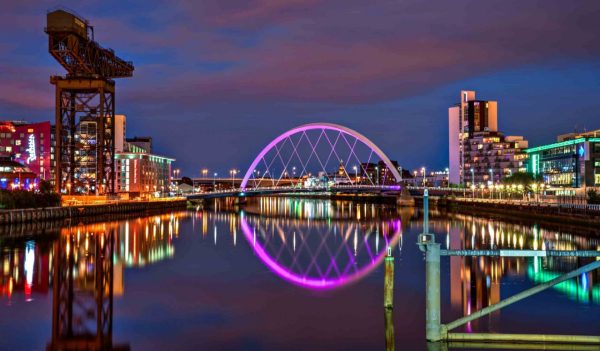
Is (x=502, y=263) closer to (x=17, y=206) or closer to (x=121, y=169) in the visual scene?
(x=17, y=206)

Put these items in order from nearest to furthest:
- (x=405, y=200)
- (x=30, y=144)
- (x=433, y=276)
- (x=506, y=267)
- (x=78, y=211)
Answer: (x=433, y=276) < (x=506, y=267) < (x=78, y=211) < (x=405, y=200) < (x=30, y=144)

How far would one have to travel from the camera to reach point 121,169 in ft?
299

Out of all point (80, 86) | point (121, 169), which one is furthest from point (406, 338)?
point (121, 169)

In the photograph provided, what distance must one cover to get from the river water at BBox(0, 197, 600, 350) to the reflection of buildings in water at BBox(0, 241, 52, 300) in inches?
2.5

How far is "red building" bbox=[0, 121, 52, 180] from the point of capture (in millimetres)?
89500

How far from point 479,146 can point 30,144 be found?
221 ft

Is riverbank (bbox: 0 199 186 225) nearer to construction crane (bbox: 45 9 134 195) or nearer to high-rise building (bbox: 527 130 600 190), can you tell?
construction crane (bbox: 45 9 134 195)

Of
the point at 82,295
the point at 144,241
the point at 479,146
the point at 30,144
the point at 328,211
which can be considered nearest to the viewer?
the point at 82,295

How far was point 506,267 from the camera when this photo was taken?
21859mm

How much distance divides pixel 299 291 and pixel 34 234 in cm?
2082

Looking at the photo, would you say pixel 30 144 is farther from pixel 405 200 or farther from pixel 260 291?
pixel 260 291

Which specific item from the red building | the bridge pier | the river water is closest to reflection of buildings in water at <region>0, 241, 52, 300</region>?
the river water

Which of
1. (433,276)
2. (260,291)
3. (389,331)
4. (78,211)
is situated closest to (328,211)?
(78,211)

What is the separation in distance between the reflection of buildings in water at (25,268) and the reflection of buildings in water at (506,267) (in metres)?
12.4
